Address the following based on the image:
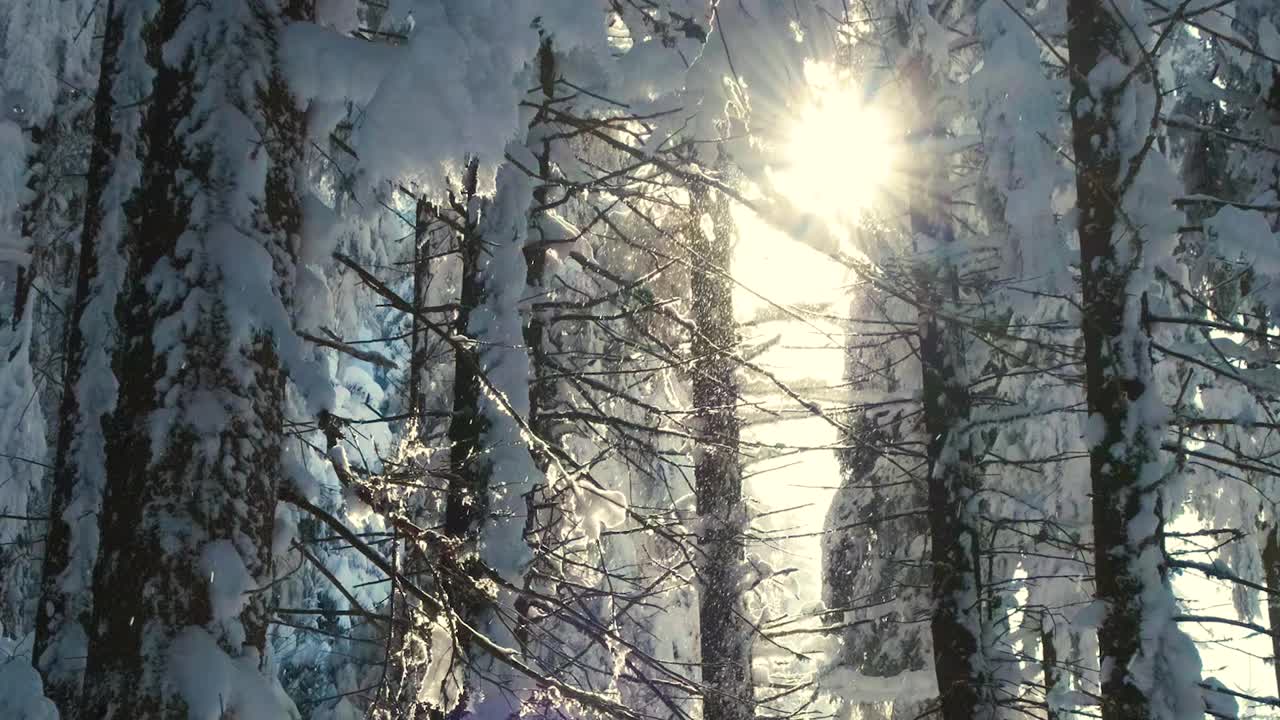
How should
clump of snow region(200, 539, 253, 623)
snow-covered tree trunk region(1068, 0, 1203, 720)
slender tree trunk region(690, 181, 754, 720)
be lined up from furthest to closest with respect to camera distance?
slender tree trunk region(690, 181, 754, 720)
snow-covered tree trunk region(1068, 0, 1203, 720)
clump of snow region(200, 539, 253, 623)

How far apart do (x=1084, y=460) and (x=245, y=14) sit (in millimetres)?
9997

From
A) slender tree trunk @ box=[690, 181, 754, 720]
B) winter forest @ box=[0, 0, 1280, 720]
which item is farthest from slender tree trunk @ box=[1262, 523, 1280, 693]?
slender tree trunk @ box=[690, 181, 754, 720]

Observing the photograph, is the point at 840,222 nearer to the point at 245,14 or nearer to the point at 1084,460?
the point at 245,14

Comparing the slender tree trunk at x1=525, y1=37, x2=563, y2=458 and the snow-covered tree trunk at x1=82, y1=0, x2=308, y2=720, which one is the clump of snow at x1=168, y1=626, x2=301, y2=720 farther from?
the slender tree trunk at x1=525, y1=37, x2=563, y2=458

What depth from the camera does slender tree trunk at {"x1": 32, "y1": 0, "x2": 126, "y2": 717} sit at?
12.1 ft

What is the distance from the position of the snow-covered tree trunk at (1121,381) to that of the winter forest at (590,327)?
2 cm

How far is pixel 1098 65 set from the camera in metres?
5.40

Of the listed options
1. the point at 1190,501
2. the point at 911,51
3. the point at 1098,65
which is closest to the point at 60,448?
the point at 1098,65

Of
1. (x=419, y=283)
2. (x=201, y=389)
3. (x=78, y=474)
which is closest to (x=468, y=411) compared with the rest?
(x=419, y=283)

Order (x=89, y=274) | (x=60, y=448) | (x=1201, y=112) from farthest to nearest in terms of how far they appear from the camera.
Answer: (x=1201, y=112) < (x=60, y=448) < (x=89, y=274)

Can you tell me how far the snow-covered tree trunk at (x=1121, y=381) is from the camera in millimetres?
4965

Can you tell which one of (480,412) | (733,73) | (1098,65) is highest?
(1098,65)

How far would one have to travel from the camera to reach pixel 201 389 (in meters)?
2.62

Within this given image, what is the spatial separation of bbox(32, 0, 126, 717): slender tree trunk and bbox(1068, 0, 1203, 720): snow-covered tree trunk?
4850mm
